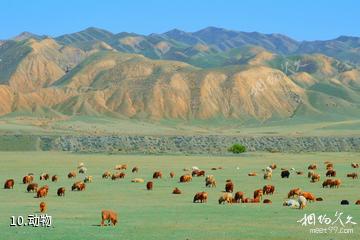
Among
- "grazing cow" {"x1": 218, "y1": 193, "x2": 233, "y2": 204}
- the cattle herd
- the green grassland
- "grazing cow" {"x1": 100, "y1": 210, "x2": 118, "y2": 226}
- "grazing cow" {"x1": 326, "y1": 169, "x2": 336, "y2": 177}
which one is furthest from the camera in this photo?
"grazing cow" {"x1": 326, "y1": 169, "x2": 336, "y2": 177}

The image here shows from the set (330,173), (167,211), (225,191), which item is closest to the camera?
(167,211)

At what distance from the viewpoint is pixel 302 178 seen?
49.3 meters

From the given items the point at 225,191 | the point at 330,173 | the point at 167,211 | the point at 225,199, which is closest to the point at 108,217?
the point at 167,211

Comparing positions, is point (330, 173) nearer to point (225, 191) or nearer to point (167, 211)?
point (225, 191)

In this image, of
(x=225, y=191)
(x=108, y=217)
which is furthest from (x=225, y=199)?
(x=108, y=217)

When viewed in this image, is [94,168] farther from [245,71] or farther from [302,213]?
[245,71]

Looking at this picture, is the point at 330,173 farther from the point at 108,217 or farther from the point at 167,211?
the point at 108,217

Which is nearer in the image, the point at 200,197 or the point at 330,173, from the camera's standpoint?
the point at 200,197

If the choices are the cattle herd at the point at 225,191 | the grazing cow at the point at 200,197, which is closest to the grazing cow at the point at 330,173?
the cattle herd at the point at 225,191

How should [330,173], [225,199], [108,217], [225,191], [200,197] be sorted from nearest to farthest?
[108,217] → [225,199] → [200,197] → [225,191] → [330,173]

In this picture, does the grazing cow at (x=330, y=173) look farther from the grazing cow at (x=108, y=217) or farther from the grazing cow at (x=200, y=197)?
the grazing cow at (x=108, y=217)

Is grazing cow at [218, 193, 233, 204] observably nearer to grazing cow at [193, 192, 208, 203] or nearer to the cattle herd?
the cattle herd

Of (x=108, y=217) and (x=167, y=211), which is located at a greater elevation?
(x=108, y=217)

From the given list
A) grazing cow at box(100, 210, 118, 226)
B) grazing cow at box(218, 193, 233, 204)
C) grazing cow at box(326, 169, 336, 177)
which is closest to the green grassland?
grazing cow at box(100, 210, 118, 226)
